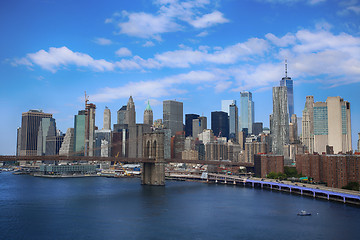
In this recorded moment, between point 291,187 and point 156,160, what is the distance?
114 ft

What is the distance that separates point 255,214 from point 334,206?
52.9 ft

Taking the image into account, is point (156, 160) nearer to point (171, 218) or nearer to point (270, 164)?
point (171, 218)

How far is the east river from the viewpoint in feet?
139

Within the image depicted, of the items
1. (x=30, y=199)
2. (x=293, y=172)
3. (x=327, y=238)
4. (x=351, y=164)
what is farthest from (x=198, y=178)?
(x=327, y=238)

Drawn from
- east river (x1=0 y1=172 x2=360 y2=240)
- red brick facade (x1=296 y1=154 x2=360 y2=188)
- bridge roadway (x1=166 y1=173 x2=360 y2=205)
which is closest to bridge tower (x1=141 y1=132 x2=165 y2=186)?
east river (x1=0 y1=172 x2=360 y2=240)

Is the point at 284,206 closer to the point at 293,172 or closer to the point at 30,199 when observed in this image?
the point at 30,199

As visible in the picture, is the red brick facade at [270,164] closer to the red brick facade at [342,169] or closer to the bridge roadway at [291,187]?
the bridge roadway at [291,187]

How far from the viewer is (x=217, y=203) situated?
6631 centimetres

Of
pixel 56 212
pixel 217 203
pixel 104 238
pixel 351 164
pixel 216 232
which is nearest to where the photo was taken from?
pixel 104 238

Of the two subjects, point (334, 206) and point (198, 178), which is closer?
point (334, 206)

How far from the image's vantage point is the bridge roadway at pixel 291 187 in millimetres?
65250

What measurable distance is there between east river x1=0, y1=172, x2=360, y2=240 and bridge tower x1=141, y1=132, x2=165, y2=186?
2575 cm

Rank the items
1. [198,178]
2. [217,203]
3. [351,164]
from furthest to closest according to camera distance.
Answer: [198,178] → [351,164] → [217,203]

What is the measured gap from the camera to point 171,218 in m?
51.2
